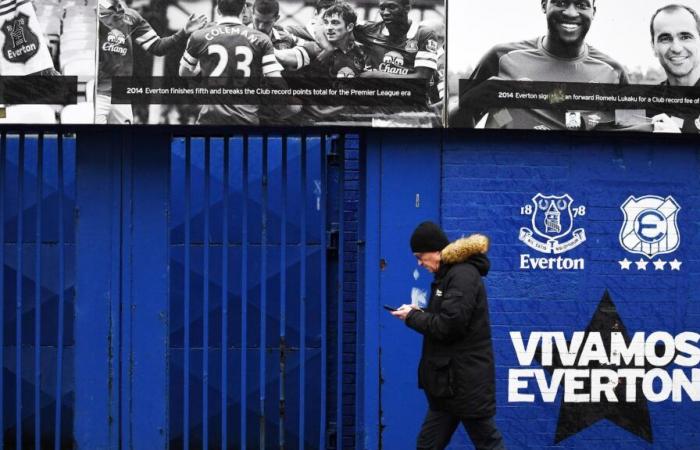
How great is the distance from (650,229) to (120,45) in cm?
391

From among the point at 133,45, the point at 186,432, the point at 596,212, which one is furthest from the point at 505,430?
the point at 133,45

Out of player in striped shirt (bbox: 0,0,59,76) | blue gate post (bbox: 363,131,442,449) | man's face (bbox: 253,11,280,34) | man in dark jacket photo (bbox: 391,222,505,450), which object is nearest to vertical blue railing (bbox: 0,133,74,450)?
player in striped shirt (bbox: 0,0,59,76)

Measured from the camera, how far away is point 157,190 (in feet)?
24.0

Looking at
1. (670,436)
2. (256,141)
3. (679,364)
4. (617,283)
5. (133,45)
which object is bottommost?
(670,436)

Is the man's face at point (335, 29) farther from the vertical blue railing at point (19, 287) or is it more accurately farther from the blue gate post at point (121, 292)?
the vertical blue railing at point (19, 287)

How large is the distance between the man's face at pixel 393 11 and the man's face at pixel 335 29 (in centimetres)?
24

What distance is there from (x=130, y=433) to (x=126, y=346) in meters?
0.61

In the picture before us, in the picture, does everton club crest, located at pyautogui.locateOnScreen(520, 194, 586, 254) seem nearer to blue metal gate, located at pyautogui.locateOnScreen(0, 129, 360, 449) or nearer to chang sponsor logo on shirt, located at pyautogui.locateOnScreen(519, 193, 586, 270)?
chang sponsor logo on shirt, located at pyautogui.locateOnScreen(519, 193, 586, 270)

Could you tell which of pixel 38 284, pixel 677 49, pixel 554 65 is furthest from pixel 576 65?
pixel 38 284

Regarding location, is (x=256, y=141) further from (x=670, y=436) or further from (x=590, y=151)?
(x=670, y=436)

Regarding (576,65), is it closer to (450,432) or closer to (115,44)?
(450,432)

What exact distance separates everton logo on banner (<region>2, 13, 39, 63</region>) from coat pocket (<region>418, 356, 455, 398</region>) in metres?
3.51

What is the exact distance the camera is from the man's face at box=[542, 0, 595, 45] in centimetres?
715

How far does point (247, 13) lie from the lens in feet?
23.0
